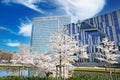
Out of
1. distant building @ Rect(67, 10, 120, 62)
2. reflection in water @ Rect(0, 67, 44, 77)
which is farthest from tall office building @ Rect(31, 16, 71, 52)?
reflection in water @ Rect(0, 67, 44, 77)

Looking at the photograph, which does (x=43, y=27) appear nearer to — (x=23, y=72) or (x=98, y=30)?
(x=98, y=30)

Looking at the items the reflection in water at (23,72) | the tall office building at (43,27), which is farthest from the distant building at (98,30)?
the tall office building at (43,27)

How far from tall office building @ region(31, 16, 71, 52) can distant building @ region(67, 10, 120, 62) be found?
65.6 m

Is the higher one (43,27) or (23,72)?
(43,27)

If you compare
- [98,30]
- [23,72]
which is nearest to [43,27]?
[98,30]

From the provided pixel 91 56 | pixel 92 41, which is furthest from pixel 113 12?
pixel 91 56

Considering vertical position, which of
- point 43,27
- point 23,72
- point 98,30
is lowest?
point 23,72

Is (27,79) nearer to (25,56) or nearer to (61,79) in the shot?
(61,79)

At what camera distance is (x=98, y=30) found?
278 ft

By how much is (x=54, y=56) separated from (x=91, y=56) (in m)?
72.1

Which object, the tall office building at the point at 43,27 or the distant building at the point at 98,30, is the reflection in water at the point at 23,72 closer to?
the distant building at the point at 98,30

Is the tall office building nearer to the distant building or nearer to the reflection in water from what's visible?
the distant building

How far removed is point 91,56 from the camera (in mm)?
83875

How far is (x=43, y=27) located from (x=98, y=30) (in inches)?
3345
